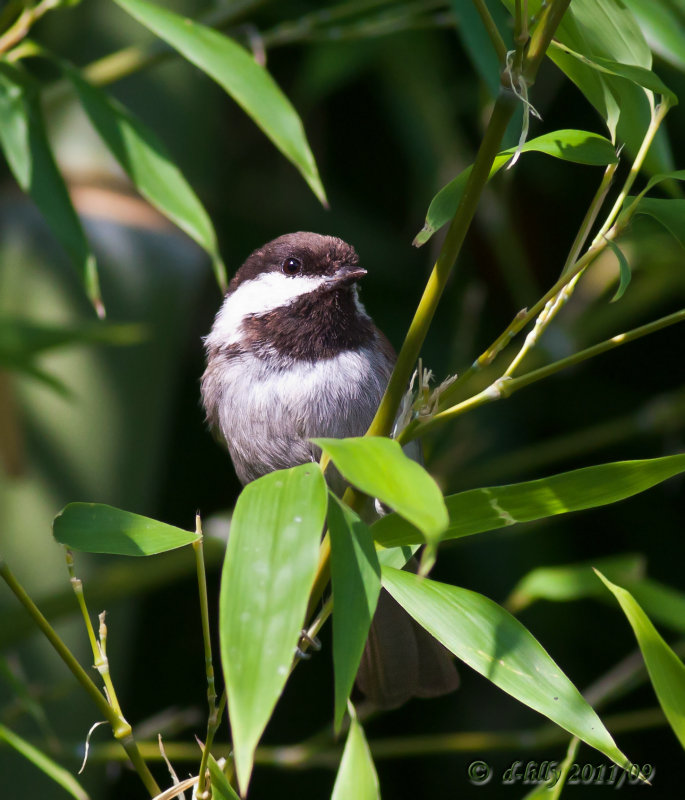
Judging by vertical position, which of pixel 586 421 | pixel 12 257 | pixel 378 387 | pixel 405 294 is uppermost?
pixel 12 257

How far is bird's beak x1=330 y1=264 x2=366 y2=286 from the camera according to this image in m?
1.88

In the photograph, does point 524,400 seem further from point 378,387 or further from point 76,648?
point 76,648

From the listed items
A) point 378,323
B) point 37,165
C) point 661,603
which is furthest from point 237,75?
point 378,323

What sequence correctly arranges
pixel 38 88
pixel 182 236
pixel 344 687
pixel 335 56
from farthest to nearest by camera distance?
pixel 335 56 < pixel 182 236 < pixel 38 88 < pixel 344 687

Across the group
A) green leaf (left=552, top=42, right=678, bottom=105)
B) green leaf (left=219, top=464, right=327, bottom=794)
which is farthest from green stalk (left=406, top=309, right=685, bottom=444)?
green leaf (left=552, top=42, right=678, bottom=105)

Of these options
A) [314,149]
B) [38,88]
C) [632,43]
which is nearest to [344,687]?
[632,43]

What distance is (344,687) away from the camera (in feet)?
2.75

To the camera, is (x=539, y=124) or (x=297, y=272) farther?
(x=539, y=124)

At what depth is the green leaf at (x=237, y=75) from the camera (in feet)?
4.58

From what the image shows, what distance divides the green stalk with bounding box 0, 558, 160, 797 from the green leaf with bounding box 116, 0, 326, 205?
684 mm

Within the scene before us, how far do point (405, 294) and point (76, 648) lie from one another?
172cm

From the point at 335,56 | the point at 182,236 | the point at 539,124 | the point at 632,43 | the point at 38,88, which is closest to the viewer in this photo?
the point at 632,43

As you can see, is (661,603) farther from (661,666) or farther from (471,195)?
(471,195)

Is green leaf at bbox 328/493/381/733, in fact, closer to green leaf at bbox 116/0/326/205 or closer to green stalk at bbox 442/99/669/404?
green stalk at bbox 442/99/669/404
